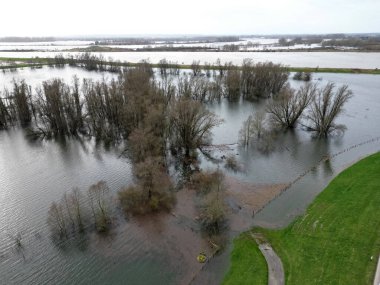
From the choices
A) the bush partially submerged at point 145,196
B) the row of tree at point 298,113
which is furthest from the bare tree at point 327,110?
the bush partially submerged at point 145,196

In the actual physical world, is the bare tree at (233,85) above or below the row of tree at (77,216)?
Result: above

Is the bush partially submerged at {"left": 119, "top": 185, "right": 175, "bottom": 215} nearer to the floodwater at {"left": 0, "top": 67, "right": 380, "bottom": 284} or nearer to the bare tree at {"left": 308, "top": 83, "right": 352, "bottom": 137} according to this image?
the floodwater at {"left": 0, "top": 67, "right": 380, "bottom": 284}

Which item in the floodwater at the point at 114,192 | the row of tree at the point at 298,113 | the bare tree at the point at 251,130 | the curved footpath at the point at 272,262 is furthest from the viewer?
the row of tree at the point at 298,113

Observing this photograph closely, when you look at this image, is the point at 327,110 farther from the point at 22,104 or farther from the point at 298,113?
the point at 22,104

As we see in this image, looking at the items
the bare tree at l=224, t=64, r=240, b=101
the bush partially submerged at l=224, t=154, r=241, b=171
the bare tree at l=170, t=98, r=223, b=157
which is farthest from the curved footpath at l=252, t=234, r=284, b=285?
the bare tree at l=224, t=64, r=240, b=101

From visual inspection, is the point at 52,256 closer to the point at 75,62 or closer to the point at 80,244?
the point at 80,244

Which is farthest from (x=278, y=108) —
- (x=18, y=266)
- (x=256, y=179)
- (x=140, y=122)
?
(x=18, y=266)

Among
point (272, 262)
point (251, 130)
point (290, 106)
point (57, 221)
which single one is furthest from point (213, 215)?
point (290, 106)

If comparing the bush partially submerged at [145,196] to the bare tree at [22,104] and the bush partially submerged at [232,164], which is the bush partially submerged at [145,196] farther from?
the bare tree at [22,104]
